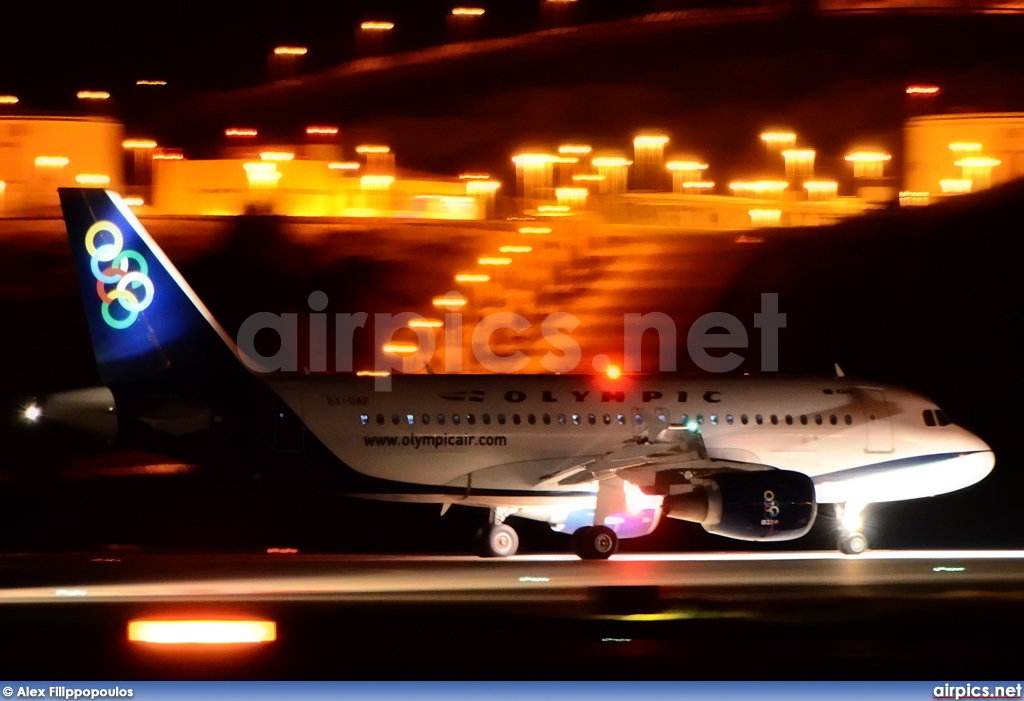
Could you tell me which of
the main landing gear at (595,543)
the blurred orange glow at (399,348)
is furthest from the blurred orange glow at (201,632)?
the blurred orange glow at (399,348)

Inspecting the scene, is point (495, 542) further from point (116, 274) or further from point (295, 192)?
point (295, 192)

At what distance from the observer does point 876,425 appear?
81.4ft

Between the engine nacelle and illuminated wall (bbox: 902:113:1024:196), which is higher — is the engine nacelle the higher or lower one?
the lower one

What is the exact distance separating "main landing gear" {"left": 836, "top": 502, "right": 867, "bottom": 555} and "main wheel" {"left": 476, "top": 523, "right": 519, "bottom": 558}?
18.2 feet

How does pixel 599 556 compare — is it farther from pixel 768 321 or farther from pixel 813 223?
pixel 813 223

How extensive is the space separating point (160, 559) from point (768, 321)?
3475cm

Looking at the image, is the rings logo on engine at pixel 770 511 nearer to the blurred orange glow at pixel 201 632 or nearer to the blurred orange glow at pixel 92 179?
the blurred orange glow at pixel 201 632

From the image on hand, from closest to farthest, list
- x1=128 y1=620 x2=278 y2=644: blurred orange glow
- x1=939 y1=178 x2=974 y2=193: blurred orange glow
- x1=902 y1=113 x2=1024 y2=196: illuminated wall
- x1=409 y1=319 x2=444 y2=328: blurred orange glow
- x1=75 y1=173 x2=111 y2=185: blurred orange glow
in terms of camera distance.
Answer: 1. x1=128 y1=620 x2=278 y2=644: blurred orange glow
2. x1=409 y1=319 x2=444 y2=328: blurred orange glow
3. x1=75 y1=173 x2=111 y2=185: blurred orange glow
4. x1=939 y1=178 x2=974 y2=193: blurred orange glow
5. x1=902 y1=113 x2=1024 y2=196: illuminated wall

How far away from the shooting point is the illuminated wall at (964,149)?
64312 millimetres

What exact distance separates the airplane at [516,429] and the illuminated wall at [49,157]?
120 feet

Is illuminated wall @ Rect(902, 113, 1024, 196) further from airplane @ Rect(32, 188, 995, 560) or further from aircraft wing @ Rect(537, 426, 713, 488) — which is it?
aircraft wing @ Rect(537, 426, 713, 488)

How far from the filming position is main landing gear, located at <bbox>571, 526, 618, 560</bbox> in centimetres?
2222

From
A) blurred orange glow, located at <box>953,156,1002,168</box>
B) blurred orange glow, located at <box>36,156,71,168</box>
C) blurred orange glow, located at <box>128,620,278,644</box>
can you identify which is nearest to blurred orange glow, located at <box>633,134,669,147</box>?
blurred orange glow, located at <box>953,156,1002,168</box>

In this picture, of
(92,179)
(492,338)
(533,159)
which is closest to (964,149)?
(533,159)
